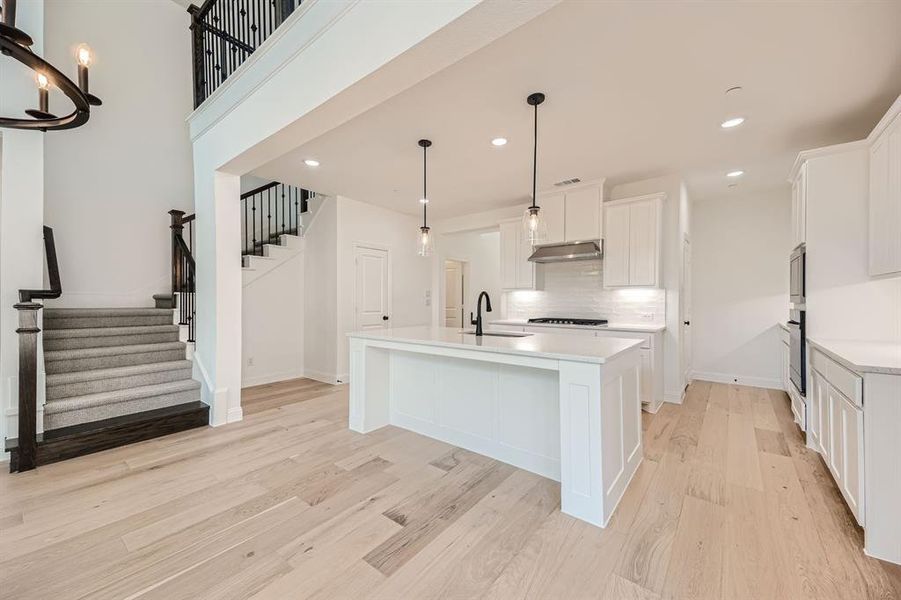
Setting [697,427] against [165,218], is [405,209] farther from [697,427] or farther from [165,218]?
[697,427]

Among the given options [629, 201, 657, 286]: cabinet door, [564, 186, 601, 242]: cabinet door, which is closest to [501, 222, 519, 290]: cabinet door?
[564, 186, 601, 242]: cabinet door

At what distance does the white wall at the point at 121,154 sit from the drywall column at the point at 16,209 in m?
1.36

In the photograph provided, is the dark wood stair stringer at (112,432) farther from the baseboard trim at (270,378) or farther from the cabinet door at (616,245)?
the cabinet door at (616,245)

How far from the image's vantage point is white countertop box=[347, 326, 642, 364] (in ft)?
6.71

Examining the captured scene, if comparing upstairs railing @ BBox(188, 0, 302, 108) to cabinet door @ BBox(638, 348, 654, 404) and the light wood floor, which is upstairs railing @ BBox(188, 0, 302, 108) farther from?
cabinet door @ BBox(638, 348, 654, 404)

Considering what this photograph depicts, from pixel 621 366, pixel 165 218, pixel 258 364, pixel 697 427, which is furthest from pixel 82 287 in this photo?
pixel 697 427

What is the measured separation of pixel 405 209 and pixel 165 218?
325 centimetres

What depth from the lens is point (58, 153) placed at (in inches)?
155

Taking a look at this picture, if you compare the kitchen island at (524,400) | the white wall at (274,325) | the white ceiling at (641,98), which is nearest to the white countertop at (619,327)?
the kitchen island at (524,400)

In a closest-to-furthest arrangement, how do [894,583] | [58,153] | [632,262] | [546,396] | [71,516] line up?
[894,583] → [71,516] → [546,396] → [58,153] → [632,262]

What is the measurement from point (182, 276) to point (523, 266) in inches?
175

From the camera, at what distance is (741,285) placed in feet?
16.6

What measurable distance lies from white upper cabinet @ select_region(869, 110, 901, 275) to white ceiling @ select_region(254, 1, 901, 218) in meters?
0.46

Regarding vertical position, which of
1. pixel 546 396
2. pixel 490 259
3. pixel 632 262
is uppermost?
pixel 490 259
